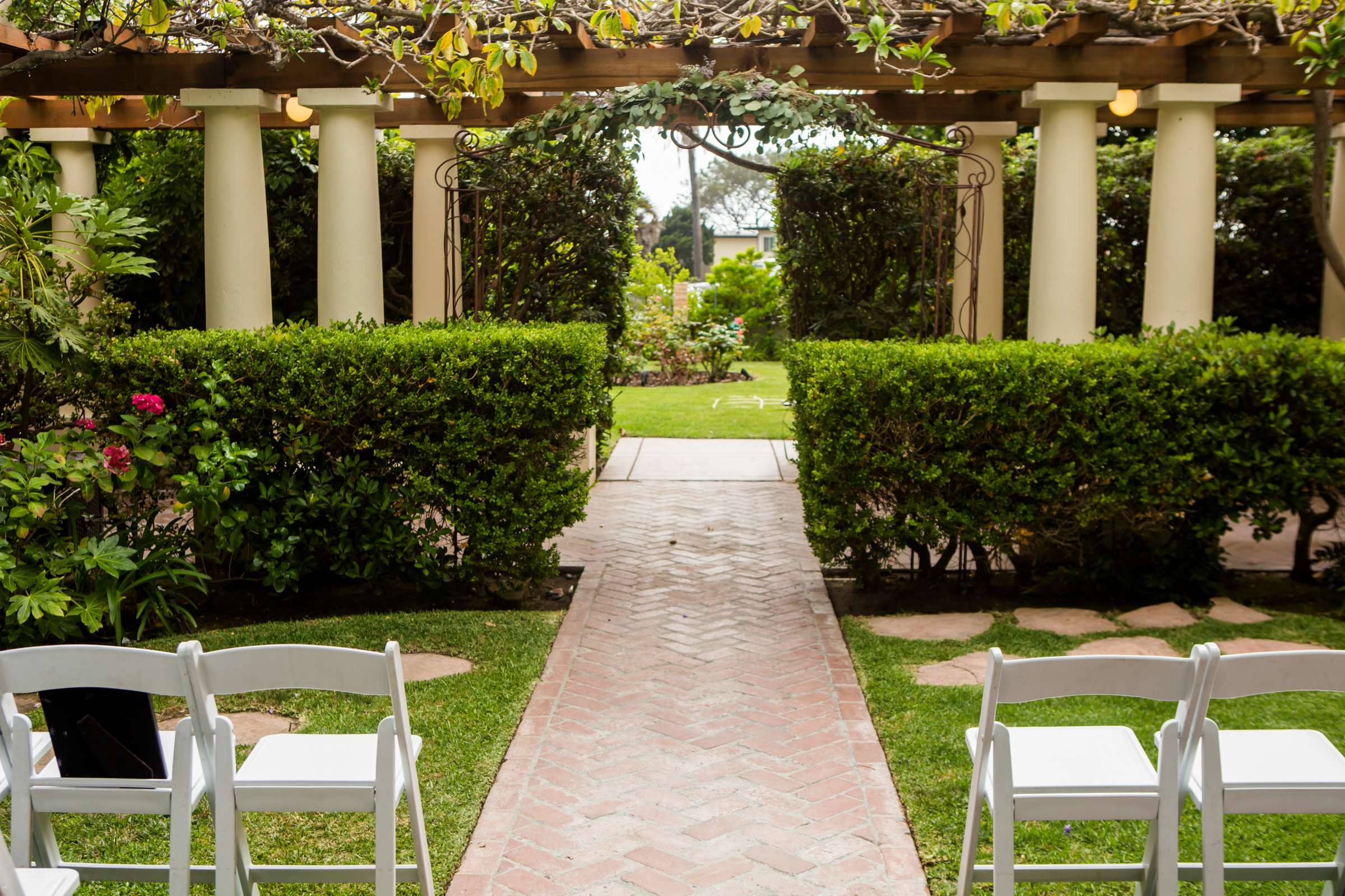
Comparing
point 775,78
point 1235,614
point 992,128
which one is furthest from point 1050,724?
point 992,128

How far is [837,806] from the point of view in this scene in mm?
3922

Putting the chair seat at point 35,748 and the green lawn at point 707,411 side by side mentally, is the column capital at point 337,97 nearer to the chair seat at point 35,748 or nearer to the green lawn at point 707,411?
the green lawn at point 707,411

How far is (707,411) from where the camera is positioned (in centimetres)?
1481

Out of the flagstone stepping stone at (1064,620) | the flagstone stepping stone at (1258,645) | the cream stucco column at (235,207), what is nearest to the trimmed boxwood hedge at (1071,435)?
the flagstone stepping stone at (1064,620)

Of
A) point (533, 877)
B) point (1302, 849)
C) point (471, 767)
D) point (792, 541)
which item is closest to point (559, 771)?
point (471, 767)

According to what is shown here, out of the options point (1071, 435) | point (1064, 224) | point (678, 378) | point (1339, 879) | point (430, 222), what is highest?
point (430, 222)

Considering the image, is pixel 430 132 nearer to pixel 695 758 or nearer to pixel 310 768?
pixel 695 758

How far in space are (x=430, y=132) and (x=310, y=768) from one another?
759cm

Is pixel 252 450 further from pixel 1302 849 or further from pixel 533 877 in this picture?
→ pixel 1302 849

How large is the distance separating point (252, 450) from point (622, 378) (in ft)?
40.0

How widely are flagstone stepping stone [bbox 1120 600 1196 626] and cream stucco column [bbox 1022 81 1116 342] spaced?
260cm

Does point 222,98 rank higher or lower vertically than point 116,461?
higher

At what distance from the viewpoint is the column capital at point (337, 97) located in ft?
26.1

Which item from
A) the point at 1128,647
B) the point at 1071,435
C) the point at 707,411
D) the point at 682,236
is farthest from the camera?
the point at 682,236
